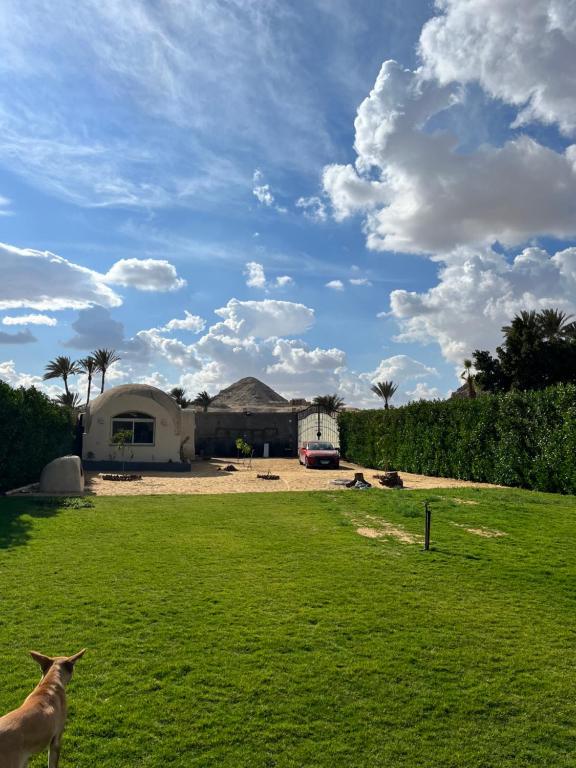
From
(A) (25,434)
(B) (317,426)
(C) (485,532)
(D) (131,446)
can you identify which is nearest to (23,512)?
(A) (25,434)

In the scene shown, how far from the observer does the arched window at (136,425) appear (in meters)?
30.4

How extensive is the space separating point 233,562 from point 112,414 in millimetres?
22883

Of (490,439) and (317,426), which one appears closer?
(490,439)

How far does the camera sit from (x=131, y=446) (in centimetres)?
2995

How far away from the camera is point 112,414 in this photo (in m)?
30.3

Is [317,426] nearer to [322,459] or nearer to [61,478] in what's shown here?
[322,459]

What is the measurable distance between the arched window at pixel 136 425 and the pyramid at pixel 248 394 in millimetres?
56037

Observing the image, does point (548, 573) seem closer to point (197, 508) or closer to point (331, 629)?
point (331, 629)

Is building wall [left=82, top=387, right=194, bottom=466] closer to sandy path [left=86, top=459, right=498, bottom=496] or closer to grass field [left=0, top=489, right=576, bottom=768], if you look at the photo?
sandy path [left=86, top=459, right=498, bottom=496]

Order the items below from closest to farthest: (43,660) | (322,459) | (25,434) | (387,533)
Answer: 1. (43,660)
2. (387,533)
3. (25,434)
4. (322,459)

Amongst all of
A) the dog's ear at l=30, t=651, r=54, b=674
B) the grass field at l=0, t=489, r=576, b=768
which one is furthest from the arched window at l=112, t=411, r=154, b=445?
the dog's ear at l=30, t=651, r=54, b=674

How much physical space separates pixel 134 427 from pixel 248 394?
196ft

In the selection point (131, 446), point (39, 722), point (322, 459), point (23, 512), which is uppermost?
→ point (131, 446)

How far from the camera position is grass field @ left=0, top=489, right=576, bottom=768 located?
14.0 feet
